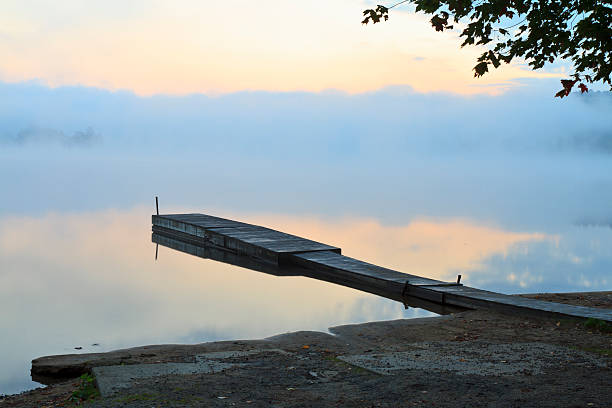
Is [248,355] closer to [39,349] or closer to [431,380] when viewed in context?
[431,380]

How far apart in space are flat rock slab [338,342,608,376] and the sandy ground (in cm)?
1

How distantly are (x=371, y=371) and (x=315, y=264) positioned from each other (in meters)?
12.3

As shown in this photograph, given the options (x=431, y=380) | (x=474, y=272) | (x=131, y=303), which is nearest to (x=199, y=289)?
(x=131, y=303)

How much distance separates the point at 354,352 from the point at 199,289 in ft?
32.9

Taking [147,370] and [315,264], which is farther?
[315,264]

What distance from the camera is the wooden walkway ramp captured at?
13188mm

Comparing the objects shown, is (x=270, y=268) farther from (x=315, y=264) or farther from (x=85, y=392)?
(x=85, y=392)

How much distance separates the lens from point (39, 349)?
13.0m

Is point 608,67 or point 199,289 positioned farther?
point 199,289

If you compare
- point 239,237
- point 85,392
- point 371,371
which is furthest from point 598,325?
point 239,237

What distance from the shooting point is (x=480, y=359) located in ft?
28.7

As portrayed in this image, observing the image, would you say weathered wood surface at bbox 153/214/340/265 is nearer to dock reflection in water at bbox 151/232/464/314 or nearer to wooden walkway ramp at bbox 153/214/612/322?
wooden walkway ramp at bbox 153/214/612/322

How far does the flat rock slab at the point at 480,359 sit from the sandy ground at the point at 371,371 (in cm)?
1

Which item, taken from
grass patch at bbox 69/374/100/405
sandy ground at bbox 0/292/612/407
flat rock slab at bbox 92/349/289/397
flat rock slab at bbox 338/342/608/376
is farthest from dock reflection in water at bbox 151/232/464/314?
grass patch at bbox 69/374/100/405
